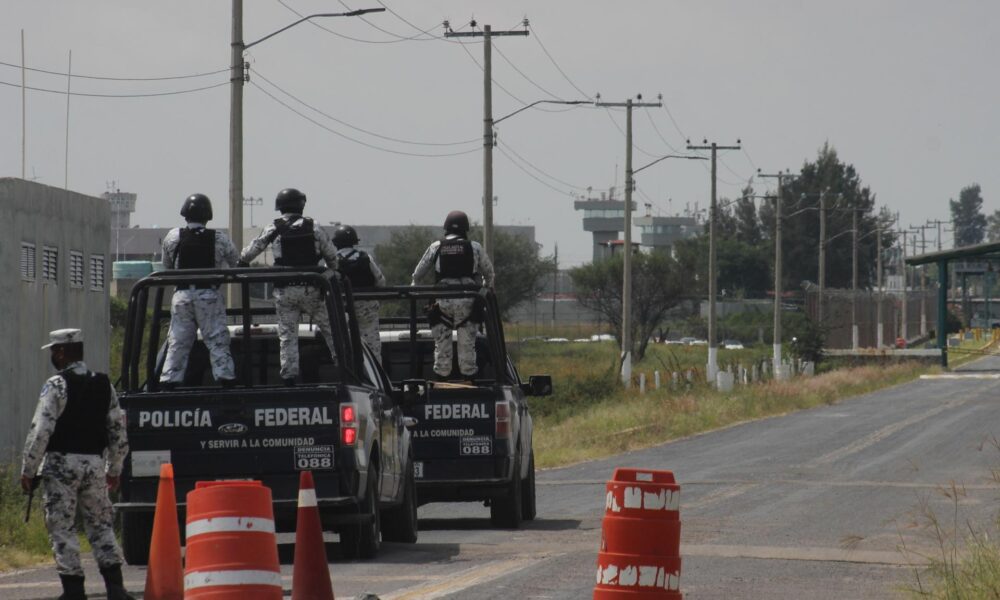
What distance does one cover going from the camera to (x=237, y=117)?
24609 millimetres

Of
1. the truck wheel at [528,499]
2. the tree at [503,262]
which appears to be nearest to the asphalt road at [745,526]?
the truck wheel at [528,499]

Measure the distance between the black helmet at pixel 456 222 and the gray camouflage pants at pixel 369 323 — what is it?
1.10 m

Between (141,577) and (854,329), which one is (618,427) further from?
(854,329)

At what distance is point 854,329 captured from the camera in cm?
9594

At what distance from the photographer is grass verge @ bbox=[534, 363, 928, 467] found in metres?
32.4

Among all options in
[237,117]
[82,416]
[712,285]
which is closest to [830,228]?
[712,285]

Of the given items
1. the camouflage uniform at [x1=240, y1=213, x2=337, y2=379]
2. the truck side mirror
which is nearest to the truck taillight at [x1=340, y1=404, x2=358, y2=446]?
the camouflage uniform at [x1=240, y1=213, x2=337, y2=379]

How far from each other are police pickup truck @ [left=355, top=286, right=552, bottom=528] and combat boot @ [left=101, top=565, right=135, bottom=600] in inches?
180

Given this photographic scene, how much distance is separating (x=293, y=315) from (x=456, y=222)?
12.1 feet

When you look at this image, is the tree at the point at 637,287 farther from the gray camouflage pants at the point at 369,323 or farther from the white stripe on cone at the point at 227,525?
the white stripe on cone at the point at 227,525

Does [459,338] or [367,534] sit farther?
[459,338]

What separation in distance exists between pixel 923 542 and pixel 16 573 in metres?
7.78

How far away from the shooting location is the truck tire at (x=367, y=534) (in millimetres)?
12758

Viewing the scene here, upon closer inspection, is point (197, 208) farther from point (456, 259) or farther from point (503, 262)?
point (503, 262)
